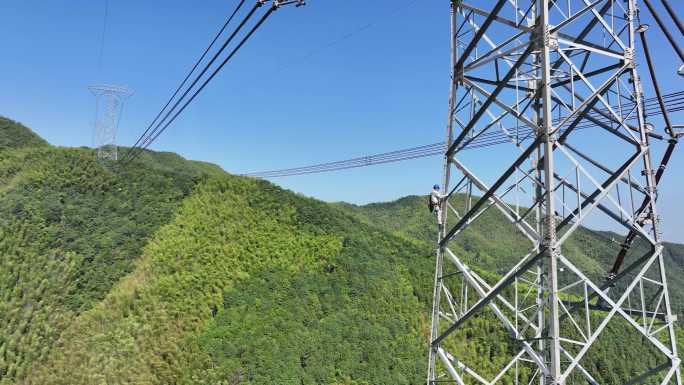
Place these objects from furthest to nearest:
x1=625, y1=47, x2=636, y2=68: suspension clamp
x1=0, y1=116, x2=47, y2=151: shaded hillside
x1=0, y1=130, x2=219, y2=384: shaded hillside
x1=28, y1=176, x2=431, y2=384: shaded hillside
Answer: x1=0, y1=116, x2=47, y2=151: shaded hillside
x1=0, y1=130, x2=219, y2=384: shaded hillside
x1=28, y1=176, x2=431, y2=384: shaded hillside
x1=625, y1=47, x2=636, y2=68: suspension clamp

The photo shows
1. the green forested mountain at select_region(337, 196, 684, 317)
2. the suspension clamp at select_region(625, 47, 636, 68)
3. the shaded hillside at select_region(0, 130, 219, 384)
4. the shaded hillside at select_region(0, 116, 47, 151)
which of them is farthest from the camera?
the green forested mountain at select_region(337, 196, 684, 317)

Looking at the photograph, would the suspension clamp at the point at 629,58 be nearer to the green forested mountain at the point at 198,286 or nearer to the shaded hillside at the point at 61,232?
the green forested mountain at the point at 198,286

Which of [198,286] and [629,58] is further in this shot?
[198,286]

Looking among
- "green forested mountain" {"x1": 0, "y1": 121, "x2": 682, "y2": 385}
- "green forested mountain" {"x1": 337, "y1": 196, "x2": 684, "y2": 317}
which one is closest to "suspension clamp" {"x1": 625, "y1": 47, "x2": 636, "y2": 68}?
"green forested mountain" {"x1": 0, "y1": 121, "x2": 682, "y2": 385}

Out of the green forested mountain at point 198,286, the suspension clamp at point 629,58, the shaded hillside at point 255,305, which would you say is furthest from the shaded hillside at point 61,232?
the suspension clamp at point 629,58

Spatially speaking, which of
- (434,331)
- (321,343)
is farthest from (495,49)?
(321,343)

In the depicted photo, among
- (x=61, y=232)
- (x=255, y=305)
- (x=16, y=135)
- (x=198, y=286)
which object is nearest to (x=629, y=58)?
(x=255, y=305)

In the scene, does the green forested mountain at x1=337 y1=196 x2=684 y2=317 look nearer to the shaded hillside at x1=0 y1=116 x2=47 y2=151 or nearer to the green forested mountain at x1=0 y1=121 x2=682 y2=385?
the green forested mountain at x1=0 y1=121 x2=682 y2=385

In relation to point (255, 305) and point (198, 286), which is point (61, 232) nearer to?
point (198, 286)
